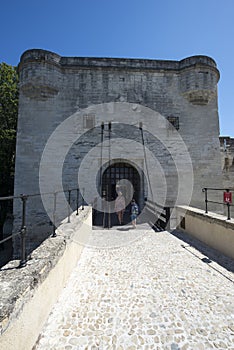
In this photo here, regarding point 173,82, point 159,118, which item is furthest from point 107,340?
point 173,82

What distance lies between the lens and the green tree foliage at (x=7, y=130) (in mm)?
11055

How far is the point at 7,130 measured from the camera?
11.2 m

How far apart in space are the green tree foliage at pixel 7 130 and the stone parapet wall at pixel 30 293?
10.2 metres

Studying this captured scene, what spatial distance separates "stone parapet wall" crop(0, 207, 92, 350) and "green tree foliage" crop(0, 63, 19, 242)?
1016 centimetres

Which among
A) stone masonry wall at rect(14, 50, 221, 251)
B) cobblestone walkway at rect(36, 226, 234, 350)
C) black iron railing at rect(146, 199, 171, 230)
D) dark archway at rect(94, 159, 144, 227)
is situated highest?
stone masonry wall at rect(14, 50, 221, 251)

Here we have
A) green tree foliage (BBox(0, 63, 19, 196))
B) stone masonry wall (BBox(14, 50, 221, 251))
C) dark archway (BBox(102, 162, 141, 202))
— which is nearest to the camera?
stone masonry wall (BBox(14, 50, 221, 251))

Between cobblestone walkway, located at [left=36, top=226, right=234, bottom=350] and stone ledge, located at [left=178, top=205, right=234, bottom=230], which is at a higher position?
stone ledge, located at [left=178, top=205, right=234, bottom=230]

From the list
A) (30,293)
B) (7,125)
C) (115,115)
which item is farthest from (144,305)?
(7,125)

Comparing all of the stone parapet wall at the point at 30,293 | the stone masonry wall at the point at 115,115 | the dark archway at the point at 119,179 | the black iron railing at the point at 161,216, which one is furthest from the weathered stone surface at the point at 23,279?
the dark archway at the point at 119,179

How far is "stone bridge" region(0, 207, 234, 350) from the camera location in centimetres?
171

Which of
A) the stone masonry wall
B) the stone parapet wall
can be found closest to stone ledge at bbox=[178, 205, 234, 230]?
the stone parapet wall

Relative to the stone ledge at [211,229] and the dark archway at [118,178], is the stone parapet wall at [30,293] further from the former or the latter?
the dark archway at [118,178]

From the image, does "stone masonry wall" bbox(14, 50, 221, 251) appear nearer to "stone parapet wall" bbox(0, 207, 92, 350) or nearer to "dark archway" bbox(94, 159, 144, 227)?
"dark archway" bbox(94, 159, 144, 227)

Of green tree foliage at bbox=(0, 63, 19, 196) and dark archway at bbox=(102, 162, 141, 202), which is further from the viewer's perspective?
green tree foliage at bbox=(0, 63, 19, 196)
